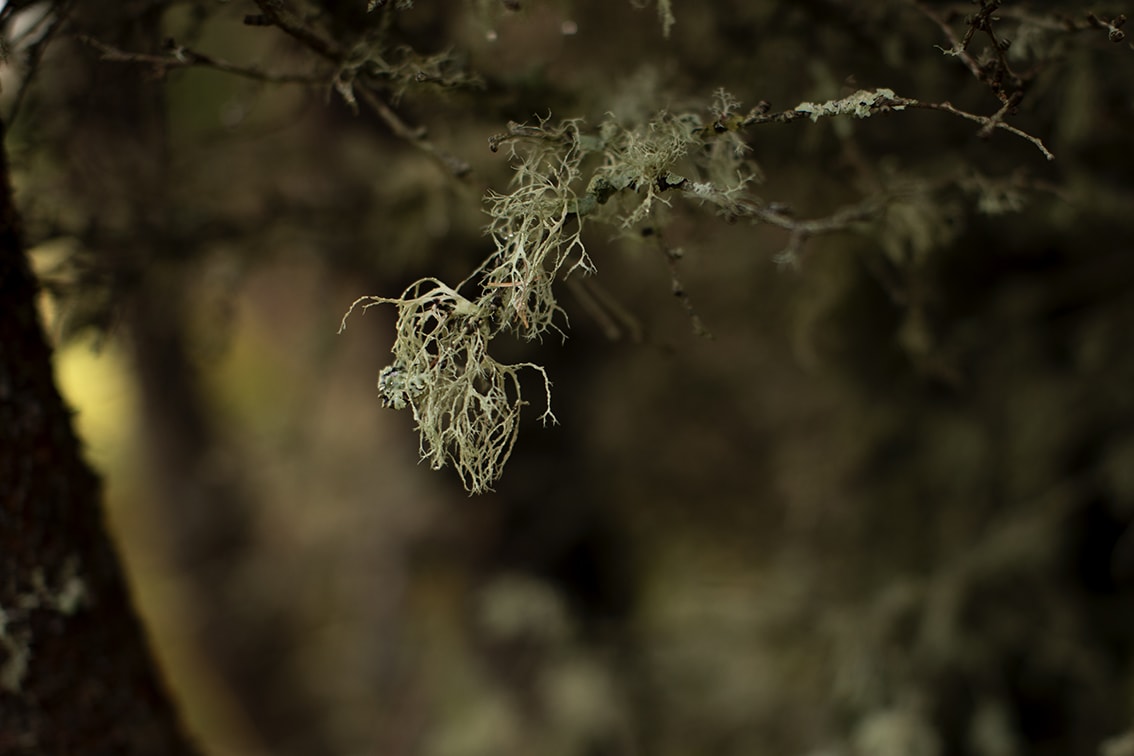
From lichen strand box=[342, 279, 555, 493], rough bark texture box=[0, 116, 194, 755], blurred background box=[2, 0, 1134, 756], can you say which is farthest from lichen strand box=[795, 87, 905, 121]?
rough bark texture box=[0, 116, 194, 755]

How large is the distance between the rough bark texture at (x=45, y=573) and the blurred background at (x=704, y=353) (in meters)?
0.25

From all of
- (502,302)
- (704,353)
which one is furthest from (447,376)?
(704,353)

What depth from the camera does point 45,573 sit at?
40.2 inches

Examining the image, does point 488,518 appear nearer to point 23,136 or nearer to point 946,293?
point 946,293

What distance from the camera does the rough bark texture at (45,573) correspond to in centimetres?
99

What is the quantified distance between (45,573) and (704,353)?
6.40 ft

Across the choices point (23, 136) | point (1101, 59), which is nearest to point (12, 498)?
point (23, 136)

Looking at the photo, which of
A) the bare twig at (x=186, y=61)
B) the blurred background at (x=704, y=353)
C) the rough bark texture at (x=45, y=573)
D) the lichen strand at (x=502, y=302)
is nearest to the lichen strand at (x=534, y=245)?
the lichen strand at (x=502, y=302)

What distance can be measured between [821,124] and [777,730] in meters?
1.33

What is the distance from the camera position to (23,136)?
129 centimetres

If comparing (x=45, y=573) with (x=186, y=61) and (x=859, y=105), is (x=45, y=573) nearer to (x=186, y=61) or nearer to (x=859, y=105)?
(x=186, y=61)

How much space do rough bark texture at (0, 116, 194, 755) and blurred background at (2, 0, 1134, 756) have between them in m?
0.25

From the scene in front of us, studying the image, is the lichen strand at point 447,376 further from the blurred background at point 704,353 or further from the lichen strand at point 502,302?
the blurred background at point 704,353

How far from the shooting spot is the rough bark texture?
38.9 inches
